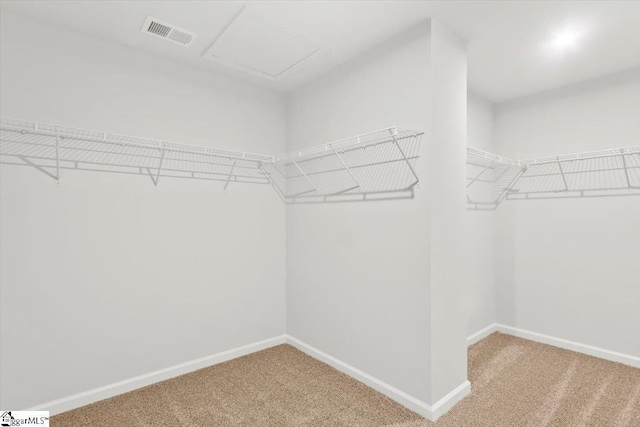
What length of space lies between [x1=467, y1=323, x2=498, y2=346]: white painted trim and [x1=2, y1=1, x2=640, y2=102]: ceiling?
237 centimetres

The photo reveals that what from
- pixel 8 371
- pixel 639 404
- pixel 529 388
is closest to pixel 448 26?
pixel 529 388

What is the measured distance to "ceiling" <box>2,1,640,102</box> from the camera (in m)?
1.83

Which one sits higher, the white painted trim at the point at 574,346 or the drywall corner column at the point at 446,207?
the drywall corner column at the point at 446,207

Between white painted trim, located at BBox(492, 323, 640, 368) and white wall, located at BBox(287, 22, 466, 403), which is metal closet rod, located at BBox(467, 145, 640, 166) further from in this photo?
white painted trim, located at BBox(492, 323, 640, 368)

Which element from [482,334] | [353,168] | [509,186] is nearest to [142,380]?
[353,168]

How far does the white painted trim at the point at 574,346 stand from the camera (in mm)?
2590

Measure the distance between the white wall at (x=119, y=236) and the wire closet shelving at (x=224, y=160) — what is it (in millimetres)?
77

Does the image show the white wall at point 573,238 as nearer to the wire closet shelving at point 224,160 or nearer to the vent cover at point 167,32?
the wire closet shelving at point 224,160

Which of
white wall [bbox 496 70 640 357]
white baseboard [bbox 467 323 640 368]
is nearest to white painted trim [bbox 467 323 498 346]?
→ white baseboard [bbox 467 323 640 368]

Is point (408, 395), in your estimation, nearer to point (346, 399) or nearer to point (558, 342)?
point (346, 399)

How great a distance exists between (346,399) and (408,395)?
0.39 meters

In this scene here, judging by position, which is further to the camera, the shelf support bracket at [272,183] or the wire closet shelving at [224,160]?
the shelf support bracket at [272,183]

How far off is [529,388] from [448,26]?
96.9 inches

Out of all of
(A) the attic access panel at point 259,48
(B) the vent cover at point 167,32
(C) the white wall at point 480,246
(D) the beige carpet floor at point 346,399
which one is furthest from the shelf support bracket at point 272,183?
(C) the white wall at point 480,246
